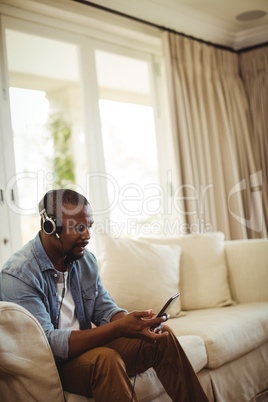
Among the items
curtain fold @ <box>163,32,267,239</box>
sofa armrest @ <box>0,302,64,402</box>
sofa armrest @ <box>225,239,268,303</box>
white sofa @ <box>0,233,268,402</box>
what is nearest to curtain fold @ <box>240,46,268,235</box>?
curtain fold @ <box>163,32,267,239</box>

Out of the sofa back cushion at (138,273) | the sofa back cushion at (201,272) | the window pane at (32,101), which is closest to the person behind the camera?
the sofa back cushion at (138,273)

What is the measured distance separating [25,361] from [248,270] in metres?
1.80

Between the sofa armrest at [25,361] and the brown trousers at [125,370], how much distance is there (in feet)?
0.34

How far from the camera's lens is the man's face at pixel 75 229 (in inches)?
74.3

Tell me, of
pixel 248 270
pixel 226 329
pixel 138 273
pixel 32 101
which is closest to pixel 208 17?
pixel 32 101

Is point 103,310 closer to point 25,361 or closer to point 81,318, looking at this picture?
point 81,318

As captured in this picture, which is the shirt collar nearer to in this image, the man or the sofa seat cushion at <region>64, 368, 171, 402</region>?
the man

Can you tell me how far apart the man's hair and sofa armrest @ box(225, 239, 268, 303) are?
1459 mm

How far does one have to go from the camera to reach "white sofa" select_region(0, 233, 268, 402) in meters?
1.58

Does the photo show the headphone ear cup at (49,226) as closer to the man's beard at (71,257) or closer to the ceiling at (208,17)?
the man's beard at (71,257)

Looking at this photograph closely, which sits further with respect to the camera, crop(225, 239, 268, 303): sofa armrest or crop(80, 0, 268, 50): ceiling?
crop(80, 0, 268, 50): ceiling

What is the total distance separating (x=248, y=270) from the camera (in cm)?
299

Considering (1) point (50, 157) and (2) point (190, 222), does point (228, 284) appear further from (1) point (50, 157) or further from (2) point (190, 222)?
(1) point (50, 157)

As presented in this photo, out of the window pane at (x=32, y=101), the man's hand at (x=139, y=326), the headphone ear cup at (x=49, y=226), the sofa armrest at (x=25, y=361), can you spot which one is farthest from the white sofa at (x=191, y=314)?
the window pane at (x=32, y=101)
